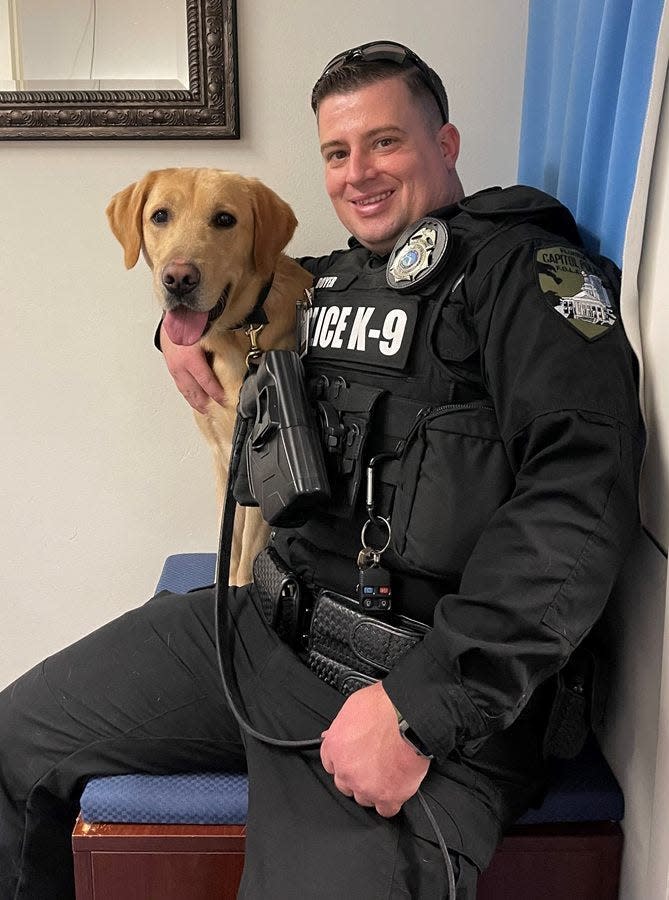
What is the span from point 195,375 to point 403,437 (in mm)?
556

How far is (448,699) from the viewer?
0.88 metres

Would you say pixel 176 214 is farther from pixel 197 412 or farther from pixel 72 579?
pixel 72 579

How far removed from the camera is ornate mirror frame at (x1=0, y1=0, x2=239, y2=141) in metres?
1.68

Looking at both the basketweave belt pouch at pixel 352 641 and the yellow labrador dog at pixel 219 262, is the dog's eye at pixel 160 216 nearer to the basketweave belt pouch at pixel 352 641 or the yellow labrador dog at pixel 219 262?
the yellow labrador dog at pixel 219 262

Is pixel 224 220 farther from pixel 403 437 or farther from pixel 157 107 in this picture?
pixel 403 437

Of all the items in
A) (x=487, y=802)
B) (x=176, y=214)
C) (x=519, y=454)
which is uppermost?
(x=176, y=214)

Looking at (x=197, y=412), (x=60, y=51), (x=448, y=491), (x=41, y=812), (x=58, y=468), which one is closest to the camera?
(x=448, y=491)

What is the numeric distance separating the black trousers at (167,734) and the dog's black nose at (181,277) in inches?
19.2

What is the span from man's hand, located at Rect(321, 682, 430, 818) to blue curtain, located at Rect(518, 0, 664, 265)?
2.04 feet

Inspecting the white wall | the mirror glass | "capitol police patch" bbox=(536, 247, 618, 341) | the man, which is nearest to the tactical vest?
the man

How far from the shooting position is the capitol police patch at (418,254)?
1065mm

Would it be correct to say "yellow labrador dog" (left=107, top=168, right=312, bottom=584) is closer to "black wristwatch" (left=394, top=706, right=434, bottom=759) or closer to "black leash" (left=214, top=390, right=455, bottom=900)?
"black leash" (left=214, top=390, right=455, bottom=900)

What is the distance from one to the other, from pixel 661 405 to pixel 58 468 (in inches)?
57.2

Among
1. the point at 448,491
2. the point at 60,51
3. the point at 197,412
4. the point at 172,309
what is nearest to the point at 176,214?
the point at 172,309
